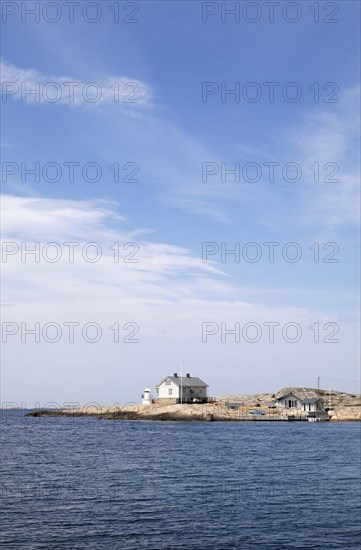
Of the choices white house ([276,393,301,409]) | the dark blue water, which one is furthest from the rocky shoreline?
the dark blue water

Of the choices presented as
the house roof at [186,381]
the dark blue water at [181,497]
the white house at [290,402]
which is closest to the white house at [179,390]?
the house roof at [186,381]

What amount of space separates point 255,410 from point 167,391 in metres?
22.0

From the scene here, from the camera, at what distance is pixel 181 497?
1598 inches

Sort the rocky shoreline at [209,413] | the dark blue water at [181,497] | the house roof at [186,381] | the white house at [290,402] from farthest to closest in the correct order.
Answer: the white house at [290,402]
the house roof at [186,381]
the rocky shoreline at [209,413]
the dark blue water at [181,497]

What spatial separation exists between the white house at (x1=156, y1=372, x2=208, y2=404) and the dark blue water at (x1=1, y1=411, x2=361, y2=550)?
69211 mm

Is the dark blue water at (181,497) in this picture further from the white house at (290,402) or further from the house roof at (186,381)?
the white house at (290,402)

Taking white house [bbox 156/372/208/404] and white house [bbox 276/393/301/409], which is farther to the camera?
white house [bbox 276/393/301/409]

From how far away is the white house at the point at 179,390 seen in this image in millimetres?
142375

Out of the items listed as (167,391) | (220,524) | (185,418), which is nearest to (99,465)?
(220,524)

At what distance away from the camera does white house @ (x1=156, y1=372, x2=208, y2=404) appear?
142 meters

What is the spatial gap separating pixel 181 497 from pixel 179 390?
10232cm

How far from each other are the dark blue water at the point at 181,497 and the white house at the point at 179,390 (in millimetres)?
69211

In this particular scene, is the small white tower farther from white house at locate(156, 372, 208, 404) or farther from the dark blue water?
the dark blue water

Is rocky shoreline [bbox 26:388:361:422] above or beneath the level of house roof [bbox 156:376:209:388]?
beneath
